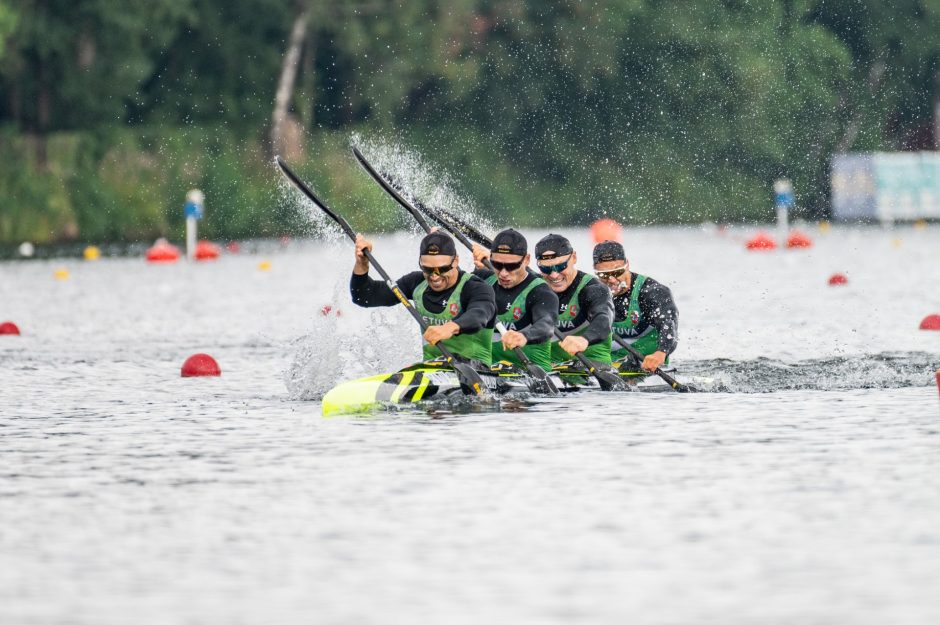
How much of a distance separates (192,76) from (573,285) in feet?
137

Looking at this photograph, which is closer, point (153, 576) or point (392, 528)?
point (153, 576)

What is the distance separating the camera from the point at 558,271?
15.4m

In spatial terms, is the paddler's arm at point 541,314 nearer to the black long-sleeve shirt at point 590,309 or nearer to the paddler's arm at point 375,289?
the black long-sleeve shirt at point 590,309

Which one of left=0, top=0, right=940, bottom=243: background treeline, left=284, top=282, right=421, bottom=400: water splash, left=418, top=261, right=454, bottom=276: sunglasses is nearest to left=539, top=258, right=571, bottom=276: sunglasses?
left=418, top=261, right=454, bottom=276: sunglasses

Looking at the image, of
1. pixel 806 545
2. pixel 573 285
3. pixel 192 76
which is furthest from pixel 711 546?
pixel 192 76

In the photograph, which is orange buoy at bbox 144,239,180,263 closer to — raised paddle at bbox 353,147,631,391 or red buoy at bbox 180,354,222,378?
raised paddle at bbox 353,147,631,391

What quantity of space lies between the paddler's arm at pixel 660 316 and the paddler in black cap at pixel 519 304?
0.81 metres

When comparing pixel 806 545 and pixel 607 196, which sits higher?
pixel 607 196

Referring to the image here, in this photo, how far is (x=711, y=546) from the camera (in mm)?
8477

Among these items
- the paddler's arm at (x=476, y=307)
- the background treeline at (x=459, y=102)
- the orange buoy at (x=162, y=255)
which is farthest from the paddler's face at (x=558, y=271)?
the background treeline at (x=459, y=102)

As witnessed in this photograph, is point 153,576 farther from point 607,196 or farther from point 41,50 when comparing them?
point 607,196

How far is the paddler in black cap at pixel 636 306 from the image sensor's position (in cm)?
1587

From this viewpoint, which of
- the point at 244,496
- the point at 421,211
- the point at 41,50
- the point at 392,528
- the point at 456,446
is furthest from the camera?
the point at 41,50

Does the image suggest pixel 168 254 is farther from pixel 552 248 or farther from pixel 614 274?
pixel 552 248
